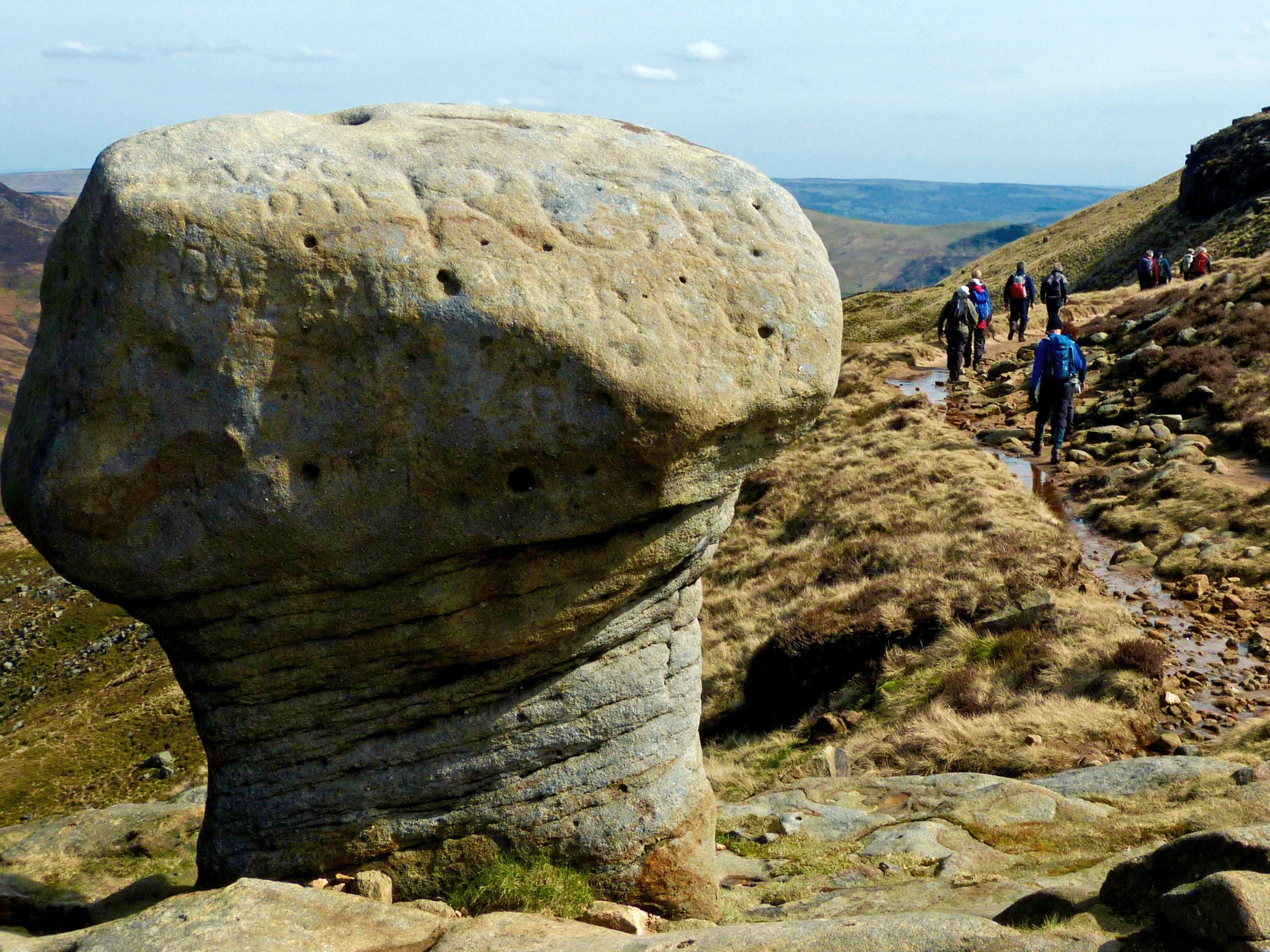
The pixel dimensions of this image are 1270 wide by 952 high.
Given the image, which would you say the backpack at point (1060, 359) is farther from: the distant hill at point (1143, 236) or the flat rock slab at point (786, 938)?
the distant hill at point (1143, 236)

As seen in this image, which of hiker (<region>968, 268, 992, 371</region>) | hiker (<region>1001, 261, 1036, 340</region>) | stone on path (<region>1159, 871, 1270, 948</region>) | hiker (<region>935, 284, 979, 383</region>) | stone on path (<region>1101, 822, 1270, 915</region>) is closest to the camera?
stone on path (<region>1159, 871, 1270, 948</region>)

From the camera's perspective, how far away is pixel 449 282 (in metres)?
7.76

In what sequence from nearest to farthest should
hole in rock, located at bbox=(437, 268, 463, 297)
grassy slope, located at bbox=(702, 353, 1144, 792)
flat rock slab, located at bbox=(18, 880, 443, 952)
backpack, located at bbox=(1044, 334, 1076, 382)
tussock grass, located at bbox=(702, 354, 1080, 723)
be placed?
flat rock slab, located at bbox=(18, 880, 443, 952), hole in rock, located at bbox=(437, 268, 463, 297), grassy slope, located at bbox=(702, 353, 1144, 792), tussock grass, located at bbox=(702, 354, 1080, 723), backpack, located at bbox=(1044, 334, 1076, 382)

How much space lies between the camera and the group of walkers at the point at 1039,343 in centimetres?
2489

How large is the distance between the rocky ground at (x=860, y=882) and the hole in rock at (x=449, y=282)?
4.76 metres

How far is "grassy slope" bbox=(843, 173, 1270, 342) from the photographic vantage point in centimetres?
6838

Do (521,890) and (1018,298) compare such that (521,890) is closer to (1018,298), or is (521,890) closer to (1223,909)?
(1223,909)

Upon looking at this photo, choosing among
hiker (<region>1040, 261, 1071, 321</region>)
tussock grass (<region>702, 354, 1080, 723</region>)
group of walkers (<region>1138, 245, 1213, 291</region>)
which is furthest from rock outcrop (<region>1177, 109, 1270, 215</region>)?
tussock grass (<region>702, 354, 1080, 723</region>)

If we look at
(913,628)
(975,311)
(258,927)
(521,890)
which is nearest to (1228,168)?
(975,311)

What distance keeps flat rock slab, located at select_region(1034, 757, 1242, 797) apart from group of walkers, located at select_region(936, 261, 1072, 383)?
2478 centimetres

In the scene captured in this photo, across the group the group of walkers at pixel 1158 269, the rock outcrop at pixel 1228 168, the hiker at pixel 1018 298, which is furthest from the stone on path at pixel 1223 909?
the rock outcrop at pixel 1228 168

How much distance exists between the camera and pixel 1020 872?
9406 millimetres

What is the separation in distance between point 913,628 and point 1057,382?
1109 cm

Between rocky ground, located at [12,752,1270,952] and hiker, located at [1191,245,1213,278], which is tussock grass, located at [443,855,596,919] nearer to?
rocky ground, located at [12,752,1270,952]
